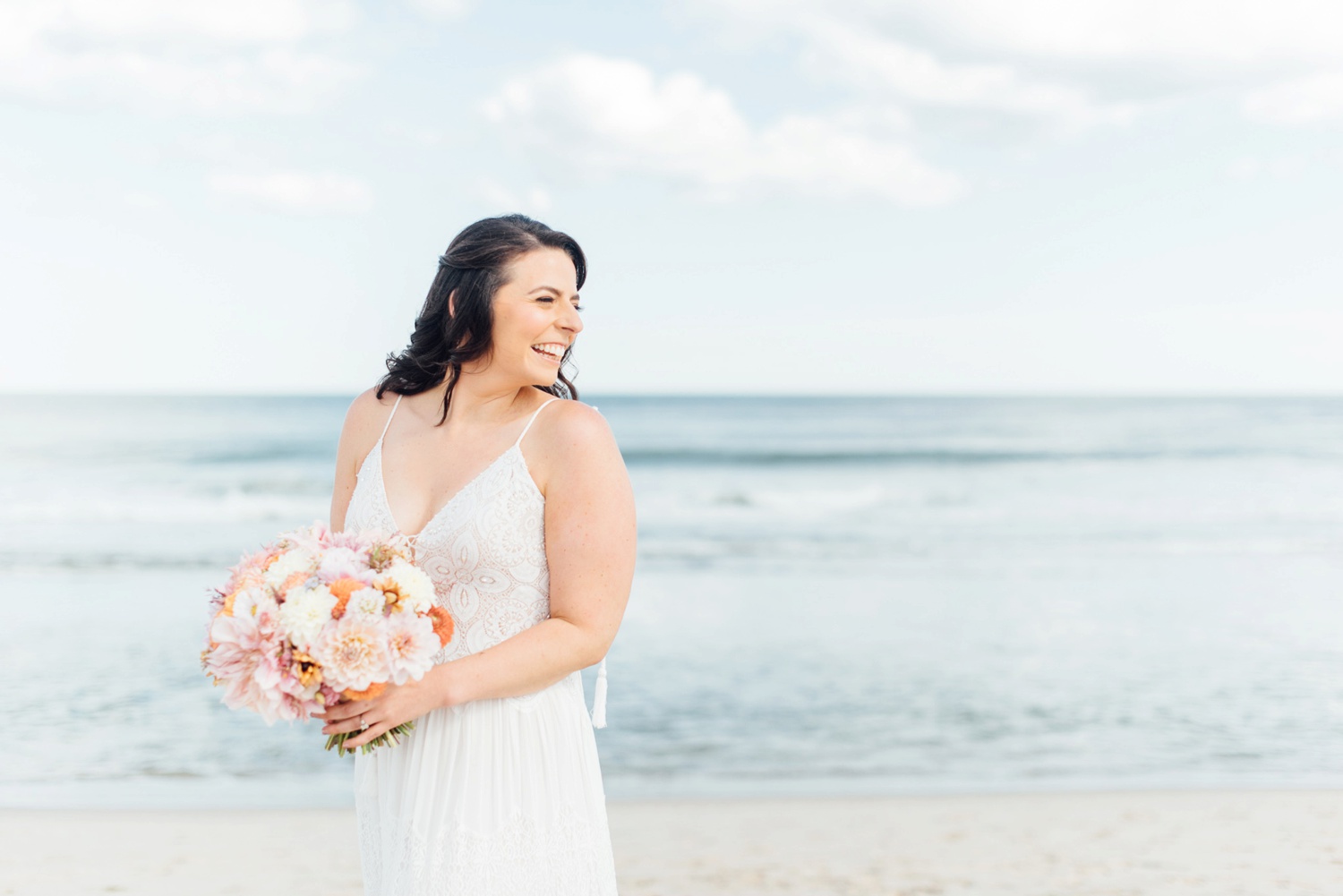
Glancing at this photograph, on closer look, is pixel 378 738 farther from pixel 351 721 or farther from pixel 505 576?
pixel 505 576

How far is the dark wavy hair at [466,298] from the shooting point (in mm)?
2225

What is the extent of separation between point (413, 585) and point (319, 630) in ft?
0.59

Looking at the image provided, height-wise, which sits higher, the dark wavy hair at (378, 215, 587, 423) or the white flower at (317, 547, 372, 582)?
the dark wavy hair at (378, 215, 587, 423)

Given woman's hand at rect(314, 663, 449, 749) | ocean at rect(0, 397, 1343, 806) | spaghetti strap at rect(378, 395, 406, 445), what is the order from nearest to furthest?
1. woman's hand at rect(314, 663, 449, 749)
2. spaghetti strap at rect(378, 395, 406, 445)
3. ocean at rect(0, 397, 1343, 806)

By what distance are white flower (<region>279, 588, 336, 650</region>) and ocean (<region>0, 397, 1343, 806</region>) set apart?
5.08m

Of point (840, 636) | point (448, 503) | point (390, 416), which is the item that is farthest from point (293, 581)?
point (840, 636)

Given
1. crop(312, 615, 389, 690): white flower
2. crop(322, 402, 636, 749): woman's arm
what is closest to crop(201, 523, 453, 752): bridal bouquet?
crop(312, 615, 389, 690): white flower

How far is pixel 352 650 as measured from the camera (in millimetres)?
1790

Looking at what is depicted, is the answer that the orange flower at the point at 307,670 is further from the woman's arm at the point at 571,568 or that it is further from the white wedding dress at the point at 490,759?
the white wedding dress at the point at 490,759

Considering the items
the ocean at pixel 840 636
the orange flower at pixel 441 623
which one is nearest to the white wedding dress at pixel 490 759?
the orange flower at pixel 441 623

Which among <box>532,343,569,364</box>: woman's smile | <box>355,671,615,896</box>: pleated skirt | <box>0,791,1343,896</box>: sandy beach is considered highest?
<box>532,343,569,364</box>: woman's smile

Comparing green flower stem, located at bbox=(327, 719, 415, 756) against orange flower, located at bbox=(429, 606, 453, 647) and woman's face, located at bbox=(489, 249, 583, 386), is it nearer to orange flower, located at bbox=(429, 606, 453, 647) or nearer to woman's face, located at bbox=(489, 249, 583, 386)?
orange flower, located at bbox=(429, 606, 453, 647)

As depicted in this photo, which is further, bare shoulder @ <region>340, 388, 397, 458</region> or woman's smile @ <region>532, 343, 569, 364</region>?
bare shoulder @ <region>340, 388, 397, 458</region>

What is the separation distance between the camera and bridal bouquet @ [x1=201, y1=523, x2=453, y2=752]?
5.88 ft
